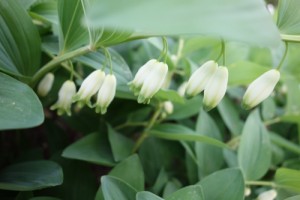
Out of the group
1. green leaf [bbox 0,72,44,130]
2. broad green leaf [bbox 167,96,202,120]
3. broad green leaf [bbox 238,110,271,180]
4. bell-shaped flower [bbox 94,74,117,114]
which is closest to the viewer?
green leaf [bbox 0,72,44,130]

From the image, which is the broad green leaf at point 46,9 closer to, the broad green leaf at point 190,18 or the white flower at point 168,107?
the white flower at point 168,107

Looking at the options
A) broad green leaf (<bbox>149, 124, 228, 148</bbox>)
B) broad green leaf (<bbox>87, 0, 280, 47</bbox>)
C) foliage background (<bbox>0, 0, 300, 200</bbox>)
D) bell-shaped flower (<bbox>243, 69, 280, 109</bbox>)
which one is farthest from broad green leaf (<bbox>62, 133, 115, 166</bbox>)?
broad green leaf (<bbox>87, 0, 280, 47</bbox>)

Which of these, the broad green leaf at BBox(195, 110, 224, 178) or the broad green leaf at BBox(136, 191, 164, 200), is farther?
the broad green leaf at BBox(195, 110, 224, 178)

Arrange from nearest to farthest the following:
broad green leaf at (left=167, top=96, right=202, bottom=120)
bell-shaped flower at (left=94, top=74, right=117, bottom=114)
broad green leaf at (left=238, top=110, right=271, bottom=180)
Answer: bell-shaped flower at (left=94, top=74, right=117, bottom=114) < broad green leaf at (left=238, top=110, right=271, bottom=180) < broad green leaf at (left=167, top=96, right=202, bottom=120)

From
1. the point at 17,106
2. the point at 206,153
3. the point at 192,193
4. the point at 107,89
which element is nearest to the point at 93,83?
the point at 107,89

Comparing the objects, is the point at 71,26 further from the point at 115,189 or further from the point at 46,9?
the point at 115,189

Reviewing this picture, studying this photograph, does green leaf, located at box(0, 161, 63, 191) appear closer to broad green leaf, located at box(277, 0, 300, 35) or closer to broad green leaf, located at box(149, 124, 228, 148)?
broad green leaf, located at box(149, 124, 228, 148)

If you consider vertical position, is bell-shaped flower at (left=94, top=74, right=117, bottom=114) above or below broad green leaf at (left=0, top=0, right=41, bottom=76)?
below
